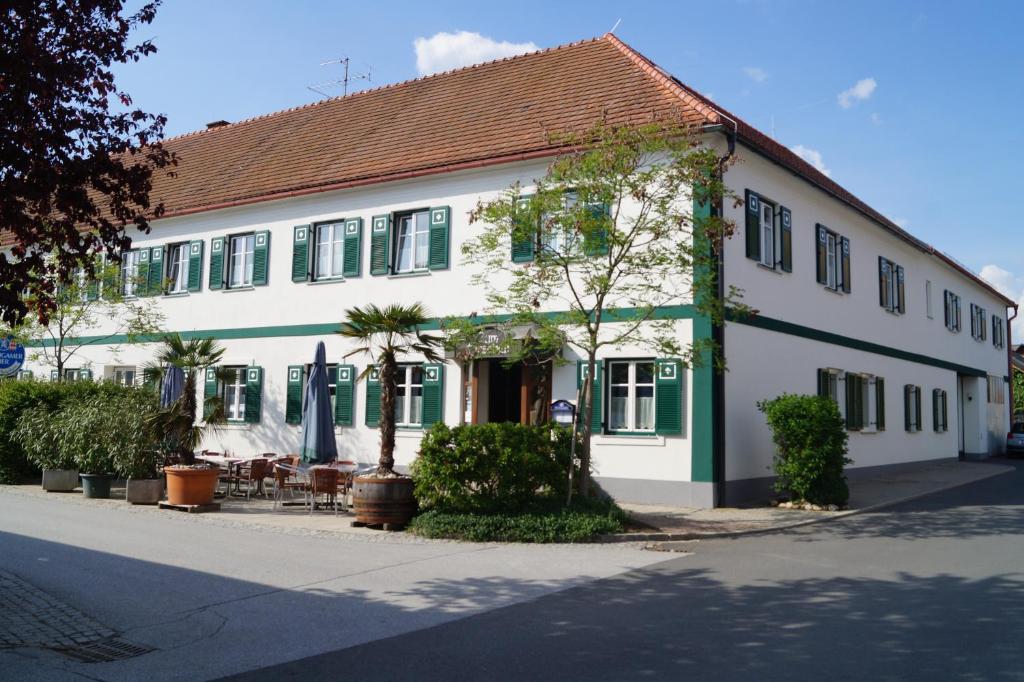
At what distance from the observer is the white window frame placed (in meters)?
16.3

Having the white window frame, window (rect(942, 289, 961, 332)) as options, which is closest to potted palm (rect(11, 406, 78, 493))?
the white window frame

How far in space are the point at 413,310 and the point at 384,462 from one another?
7.70 feet

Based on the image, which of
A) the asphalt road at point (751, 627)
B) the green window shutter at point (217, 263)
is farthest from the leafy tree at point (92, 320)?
the asphalt road at point (751, 627)

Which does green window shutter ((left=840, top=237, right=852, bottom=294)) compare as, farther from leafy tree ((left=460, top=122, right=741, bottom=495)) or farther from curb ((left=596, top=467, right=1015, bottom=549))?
leafy tree ((left=460, top=122, right=741, bottom=495))

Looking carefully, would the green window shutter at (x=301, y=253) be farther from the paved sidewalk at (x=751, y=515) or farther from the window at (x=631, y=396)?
the paved sidewalk at (x=751, y=515)

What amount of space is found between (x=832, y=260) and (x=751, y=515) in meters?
8.88

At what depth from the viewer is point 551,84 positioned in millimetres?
20422

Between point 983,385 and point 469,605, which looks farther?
point 983,385

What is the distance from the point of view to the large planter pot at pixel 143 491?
1564 cm

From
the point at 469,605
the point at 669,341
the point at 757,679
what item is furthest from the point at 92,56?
the point at 669,341

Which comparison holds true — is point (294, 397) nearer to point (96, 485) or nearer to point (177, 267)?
point (96, 485)

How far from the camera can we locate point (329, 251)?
21234mm

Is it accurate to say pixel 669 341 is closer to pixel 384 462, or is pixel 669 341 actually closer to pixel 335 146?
pixel 384 462

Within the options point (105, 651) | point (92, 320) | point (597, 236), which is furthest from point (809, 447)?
point (92, 320)
